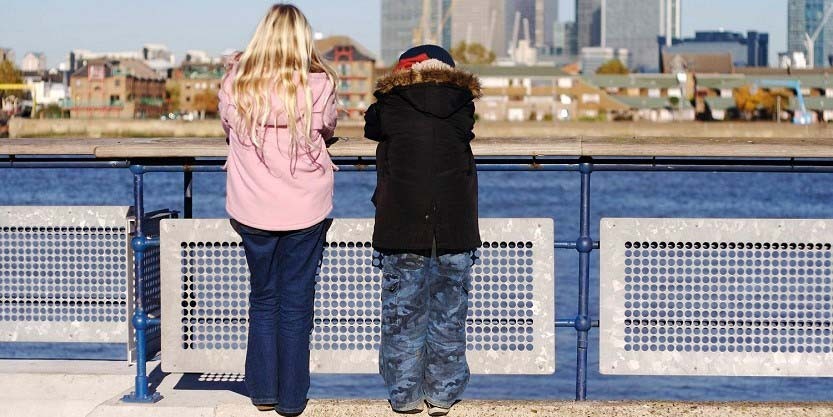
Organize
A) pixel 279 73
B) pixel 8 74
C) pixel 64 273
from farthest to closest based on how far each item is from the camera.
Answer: pixel 8 74 < pixel 64 273 < pixel 279 73

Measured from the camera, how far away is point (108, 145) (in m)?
6.68

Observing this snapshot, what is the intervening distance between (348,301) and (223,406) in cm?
75

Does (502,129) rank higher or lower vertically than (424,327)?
higher

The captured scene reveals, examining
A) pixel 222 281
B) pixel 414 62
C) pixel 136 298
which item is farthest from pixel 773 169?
pixel 136 298

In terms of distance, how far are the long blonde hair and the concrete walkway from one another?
1.15m

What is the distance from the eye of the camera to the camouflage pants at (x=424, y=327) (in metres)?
6.18

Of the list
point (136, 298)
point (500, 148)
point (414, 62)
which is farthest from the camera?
point (136, 298)

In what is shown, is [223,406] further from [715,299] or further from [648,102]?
[648,102]

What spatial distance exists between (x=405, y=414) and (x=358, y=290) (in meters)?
0.66

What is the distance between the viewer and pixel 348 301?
670cm

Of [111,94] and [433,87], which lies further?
[111,94]

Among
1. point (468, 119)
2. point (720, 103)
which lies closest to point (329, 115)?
point (468, 119)

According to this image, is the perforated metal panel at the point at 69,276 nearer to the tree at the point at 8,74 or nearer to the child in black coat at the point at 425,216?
the child in black coat at the point at 425,216

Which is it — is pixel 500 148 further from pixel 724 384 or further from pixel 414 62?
pixel 724 384
